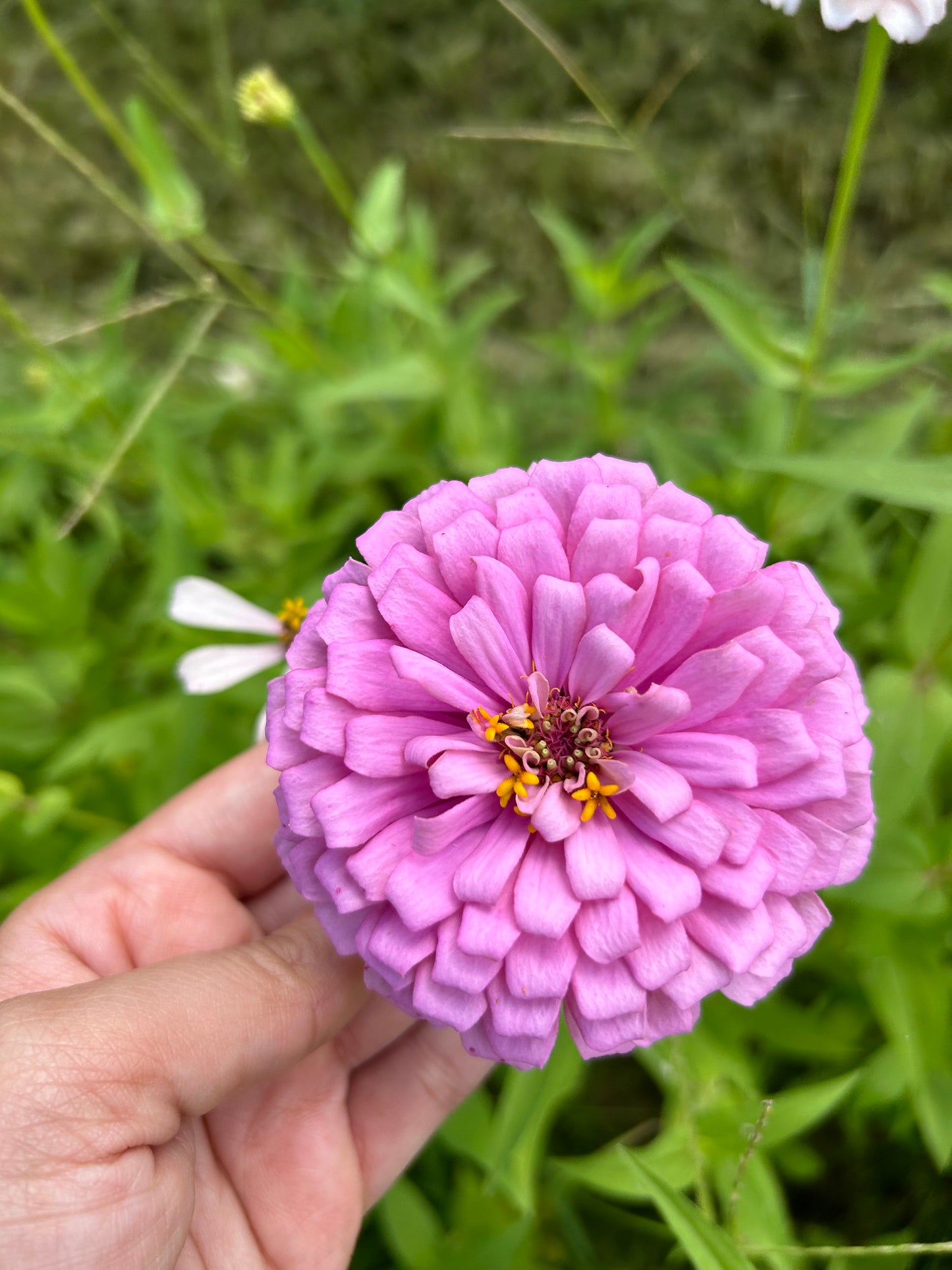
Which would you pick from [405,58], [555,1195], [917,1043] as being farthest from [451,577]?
[405,58]

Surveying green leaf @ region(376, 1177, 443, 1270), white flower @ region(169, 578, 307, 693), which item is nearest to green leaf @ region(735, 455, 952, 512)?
white flower @ region(169, 578, 307, 693)

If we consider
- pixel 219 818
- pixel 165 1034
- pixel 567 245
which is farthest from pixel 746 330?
pixel 165 1034

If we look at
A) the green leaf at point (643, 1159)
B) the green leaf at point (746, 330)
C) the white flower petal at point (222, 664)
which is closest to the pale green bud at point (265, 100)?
the green leaf at point (746, 330)

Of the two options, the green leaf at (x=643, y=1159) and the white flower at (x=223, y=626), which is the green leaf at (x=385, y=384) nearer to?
the white flower at (x=223, y=626)

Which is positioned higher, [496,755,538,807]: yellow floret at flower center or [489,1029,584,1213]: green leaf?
[496,755,538,807]: yellow floret at flower center

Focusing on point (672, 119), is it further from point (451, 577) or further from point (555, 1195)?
point (555, 1195)

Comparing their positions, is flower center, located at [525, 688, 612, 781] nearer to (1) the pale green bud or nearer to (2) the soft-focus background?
(2) the soft-focus background
